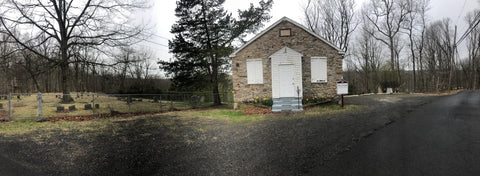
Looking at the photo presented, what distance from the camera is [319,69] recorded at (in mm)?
12688

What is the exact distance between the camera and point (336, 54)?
12758 millimetres

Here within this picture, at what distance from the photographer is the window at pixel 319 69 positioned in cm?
1266

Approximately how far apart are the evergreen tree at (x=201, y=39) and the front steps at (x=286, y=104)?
8.30 meters

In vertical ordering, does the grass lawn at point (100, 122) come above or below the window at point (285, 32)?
below

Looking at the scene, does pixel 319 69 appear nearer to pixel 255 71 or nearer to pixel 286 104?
pixel 286 104

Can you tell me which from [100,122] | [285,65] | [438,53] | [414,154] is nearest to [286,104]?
[285,65]

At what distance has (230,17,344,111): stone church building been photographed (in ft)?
40.5

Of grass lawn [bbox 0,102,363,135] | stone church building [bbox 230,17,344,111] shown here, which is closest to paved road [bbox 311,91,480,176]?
grass lawn [bbox 0,102,363,135]

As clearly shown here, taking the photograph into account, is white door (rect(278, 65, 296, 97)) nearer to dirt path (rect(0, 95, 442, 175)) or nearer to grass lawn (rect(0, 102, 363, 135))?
grass lawn (rect(0, 102, 363, 135))

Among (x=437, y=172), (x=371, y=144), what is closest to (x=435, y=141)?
(x=371, y=144)

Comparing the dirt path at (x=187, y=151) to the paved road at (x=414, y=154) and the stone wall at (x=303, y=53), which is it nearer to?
the paved road at (x=414, y=154)

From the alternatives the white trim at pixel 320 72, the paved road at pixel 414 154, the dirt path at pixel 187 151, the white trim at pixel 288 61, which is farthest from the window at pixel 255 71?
the paved road at pixel 414 154

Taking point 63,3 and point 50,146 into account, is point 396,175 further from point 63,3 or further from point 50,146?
point 63,3

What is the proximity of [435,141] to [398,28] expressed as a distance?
97.2 feet
